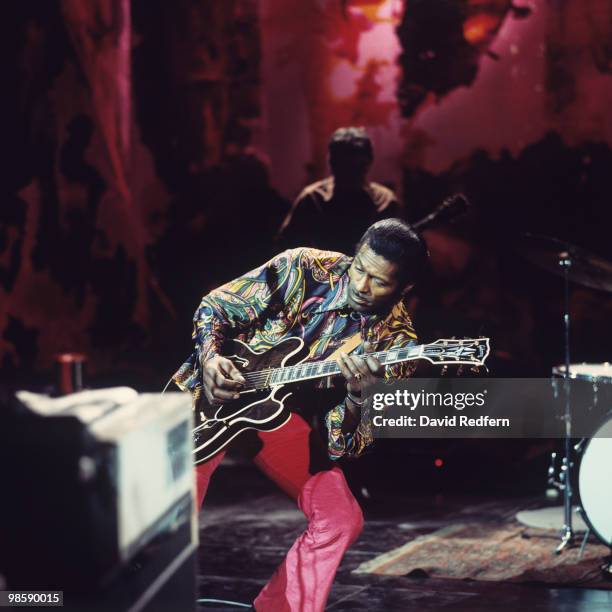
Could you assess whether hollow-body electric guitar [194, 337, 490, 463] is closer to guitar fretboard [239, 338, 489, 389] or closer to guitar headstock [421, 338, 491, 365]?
guitar fretboard [239, 338, 489, 389]

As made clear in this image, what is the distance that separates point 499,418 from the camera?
21.6 ft

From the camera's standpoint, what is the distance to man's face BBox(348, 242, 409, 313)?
3402 millimetres

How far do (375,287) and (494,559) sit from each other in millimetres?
1803

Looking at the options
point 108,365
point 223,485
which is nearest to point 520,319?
point 223,485

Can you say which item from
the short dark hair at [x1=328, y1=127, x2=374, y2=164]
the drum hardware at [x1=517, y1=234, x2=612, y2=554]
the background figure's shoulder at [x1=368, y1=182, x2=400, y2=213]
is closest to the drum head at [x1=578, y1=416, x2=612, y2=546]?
the drum hardware at [x1=517, y1=234, x2=612, y2=554]

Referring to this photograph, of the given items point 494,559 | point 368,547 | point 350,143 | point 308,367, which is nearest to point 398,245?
point 308,367

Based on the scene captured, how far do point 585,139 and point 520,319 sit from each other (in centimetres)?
118

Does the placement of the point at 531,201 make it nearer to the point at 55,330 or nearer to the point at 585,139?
the point at 585,139

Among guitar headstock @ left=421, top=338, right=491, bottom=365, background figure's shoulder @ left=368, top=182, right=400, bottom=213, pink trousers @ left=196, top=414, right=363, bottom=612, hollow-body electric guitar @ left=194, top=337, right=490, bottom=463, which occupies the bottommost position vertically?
pink trousers @ left=196, top=414, right=363, bottom=612

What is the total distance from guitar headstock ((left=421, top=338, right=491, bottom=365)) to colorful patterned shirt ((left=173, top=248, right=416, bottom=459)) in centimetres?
16

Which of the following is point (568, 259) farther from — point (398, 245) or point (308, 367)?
point (308, 367)


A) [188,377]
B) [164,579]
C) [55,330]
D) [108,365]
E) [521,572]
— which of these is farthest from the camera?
[108,365]

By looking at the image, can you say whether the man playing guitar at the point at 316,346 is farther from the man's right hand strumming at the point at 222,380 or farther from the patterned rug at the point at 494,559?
the patterned rug at the point at 494,559

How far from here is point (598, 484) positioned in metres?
4.47
